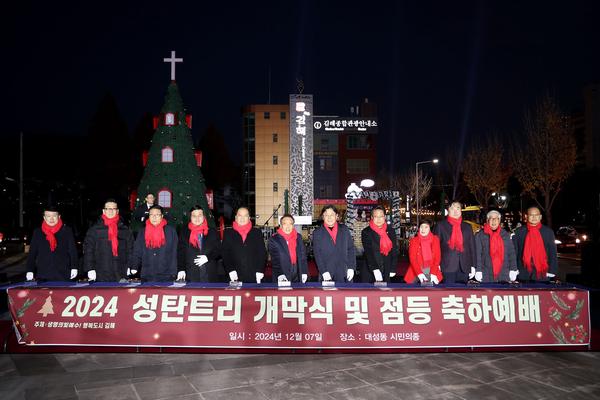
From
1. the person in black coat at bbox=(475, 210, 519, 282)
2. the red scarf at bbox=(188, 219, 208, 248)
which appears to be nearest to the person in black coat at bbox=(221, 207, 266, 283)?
the red scarf at bbox=(188, 219, 208, 248)

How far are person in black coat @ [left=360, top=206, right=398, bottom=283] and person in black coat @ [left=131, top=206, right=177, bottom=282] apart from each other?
2807mm

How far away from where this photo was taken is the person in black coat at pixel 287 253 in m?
6.24

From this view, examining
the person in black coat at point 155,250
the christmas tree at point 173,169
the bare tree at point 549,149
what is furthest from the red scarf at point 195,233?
the bare tree at point 549,149

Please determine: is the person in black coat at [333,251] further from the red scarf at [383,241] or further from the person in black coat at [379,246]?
the red scarf at [383,241]

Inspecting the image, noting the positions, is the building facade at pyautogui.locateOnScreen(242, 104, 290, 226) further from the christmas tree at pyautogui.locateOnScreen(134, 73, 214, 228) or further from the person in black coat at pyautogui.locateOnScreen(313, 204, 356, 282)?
the person in black coat at pyautogui.locateOnScreen(313, 204, 356, 282)

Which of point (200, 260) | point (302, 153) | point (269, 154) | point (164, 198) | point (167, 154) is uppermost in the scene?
point (269, 154)

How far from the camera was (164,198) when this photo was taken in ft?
47.5

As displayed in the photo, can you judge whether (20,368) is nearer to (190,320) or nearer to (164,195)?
(190,320)

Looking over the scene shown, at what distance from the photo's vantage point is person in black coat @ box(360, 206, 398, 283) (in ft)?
21.2

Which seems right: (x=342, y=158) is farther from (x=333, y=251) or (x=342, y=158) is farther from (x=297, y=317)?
(x=297, y=317)

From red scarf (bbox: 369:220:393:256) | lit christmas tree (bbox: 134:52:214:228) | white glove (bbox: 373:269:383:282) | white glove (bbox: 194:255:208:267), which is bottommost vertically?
white glove (bbox: 373:269:383:282)

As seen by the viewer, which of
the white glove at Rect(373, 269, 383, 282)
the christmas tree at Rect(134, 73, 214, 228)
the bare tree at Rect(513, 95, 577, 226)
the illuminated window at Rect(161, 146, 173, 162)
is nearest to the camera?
the white glove at Rect(373, 269, 383, 282)

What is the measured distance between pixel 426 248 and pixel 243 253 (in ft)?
8.98

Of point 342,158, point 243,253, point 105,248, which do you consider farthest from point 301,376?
point 342,158
